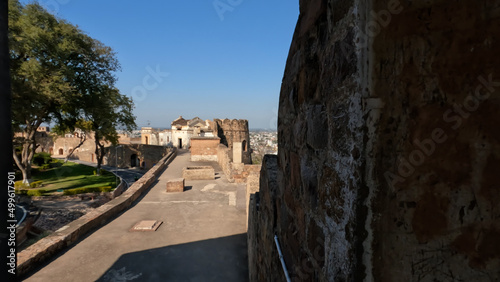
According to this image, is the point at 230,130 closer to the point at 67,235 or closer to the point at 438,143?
the point at 67,235

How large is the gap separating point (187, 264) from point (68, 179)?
22312mm

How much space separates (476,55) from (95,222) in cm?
854

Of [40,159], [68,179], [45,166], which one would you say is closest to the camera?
[68,179]

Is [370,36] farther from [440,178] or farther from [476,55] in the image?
[440,178]

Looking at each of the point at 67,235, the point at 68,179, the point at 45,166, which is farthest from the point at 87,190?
the point at 67,235

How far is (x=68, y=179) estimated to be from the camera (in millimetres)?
22578

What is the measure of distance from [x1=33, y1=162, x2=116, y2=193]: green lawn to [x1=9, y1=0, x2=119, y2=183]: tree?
2.11m

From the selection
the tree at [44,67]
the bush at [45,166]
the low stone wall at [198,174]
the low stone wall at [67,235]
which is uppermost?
the tree at [44,67]

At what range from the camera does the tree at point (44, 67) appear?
16.3 meters

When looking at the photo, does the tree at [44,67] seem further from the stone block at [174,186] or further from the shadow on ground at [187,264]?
the shadow on ground at [187,264]

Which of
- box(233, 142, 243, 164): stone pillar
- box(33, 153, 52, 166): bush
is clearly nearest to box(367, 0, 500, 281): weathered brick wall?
box(233, 142, 243, 164): stone pillar

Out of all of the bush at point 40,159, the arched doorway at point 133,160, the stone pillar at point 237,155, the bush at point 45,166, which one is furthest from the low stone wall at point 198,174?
the arched doorway at point 133,160

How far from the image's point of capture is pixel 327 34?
3.34 ft

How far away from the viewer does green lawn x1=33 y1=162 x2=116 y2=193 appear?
800 inches
